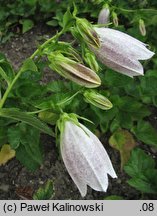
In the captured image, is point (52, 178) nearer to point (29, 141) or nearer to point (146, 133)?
point (29, 141)

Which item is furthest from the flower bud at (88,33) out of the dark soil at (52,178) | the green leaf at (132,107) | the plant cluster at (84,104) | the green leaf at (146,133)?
the dark soil at (52,178)

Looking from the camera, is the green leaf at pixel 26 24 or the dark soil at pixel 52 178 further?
the green leaf at pixel 26 24

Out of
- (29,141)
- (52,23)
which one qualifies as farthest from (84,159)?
(52,23)

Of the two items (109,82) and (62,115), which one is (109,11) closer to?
(109,82)

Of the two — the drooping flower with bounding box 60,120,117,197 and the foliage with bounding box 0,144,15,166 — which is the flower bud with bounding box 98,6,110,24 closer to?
the foliage with bounding box 0,144,15,166

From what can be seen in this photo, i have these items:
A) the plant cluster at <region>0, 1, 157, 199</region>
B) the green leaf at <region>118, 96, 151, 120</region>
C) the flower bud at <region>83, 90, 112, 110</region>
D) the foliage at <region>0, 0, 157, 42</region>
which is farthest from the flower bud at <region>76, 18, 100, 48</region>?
the foliage at <region>0, 0, 157, 42</region>

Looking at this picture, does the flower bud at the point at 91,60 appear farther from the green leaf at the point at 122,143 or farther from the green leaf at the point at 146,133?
the green leaf at the point at 122,143
